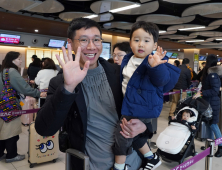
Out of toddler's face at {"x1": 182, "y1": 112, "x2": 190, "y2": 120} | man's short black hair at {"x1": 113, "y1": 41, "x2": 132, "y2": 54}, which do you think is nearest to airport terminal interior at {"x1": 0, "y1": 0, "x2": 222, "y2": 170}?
toddler's face at {"x1": 182, "y1": 112, "x2": 190, "y2": 120}

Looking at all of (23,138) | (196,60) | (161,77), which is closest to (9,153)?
(23,138)

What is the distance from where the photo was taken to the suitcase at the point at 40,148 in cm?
317

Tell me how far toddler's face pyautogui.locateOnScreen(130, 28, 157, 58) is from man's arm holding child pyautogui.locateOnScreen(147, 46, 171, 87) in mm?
243

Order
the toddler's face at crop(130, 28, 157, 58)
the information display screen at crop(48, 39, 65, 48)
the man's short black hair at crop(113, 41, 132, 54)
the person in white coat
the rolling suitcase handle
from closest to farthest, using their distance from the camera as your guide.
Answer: the rolling suitcase handle, the toddler's face at crop(130, 28, 157, 58), the man's short black hair at crop(113, 41, 132, 54), the person in white coat, the information display screen at crop(48, 39, 65, 48)

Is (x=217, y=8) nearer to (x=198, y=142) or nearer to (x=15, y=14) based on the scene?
(x=198, y=142)

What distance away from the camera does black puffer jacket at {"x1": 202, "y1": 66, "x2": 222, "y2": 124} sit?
3.87m

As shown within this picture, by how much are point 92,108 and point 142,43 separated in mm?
629

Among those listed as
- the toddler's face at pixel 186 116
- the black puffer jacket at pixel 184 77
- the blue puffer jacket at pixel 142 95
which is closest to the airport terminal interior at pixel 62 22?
the black puffer jacket at pixel 184 77

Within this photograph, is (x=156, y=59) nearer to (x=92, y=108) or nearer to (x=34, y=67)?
(x=92, y=108)

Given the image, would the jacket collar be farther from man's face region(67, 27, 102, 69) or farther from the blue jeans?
man's face region(67, 27, 102, 69)

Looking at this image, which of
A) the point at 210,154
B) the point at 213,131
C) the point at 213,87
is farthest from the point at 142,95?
the point at 213,131

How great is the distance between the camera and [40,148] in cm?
325

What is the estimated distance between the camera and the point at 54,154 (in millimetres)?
3398

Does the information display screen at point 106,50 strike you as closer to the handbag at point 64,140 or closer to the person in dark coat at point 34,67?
the person in dark coat at point 34,67
